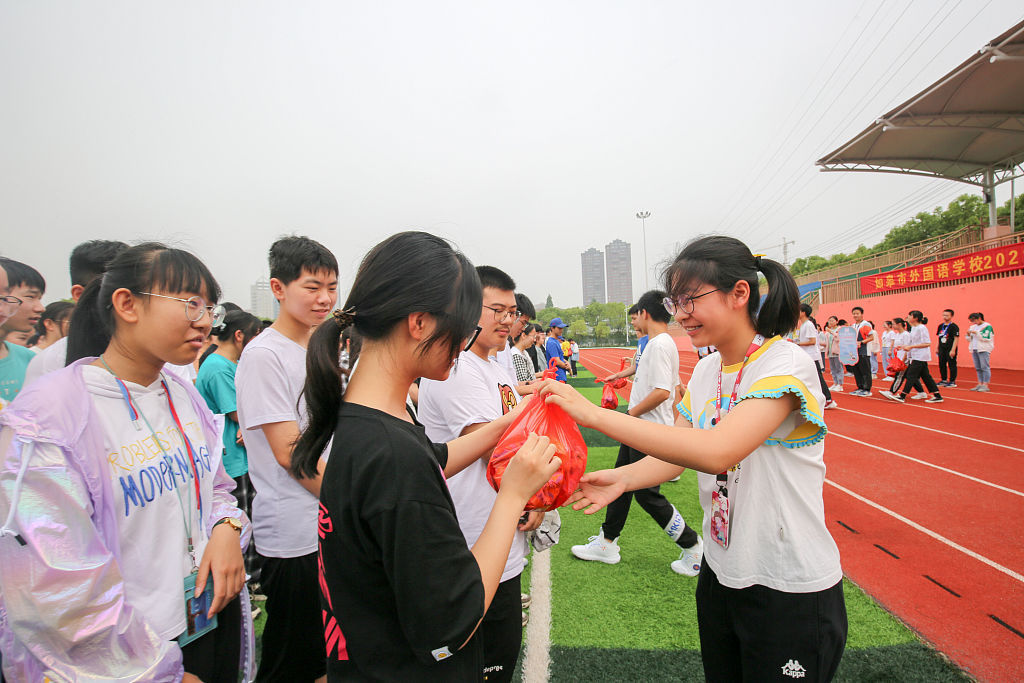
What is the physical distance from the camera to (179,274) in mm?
1591

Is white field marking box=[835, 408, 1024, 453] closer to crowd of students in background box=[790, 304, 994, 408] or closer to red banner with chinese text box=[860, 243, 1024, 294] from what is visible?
crowd of students in background box=[790, 304, 994, 408]

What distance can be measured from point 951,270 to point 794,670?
2276 cm

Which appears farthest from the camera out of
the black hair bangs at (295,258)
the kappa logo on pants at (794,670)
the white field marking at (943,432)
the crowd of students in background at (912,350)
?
the crowd of students in background at (912,350)

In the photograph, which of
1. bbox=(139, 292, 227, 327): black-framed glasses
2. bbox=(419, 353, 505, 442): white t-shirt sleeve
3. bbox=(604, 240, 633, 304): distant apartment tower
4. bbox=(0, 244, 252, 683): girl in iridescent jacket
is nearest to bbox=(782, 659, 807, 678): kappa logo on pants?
bbox=(419, 353, 505, 442): white t-shirt sleeve

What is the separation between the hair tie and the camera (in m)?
1.22

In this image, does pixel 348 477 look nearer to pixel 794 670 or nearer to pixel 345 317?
pixel 345 317

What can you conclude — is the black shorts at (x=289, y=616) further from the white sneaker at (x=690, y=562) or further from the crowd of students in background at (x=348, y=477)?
the white sneaker at (x=690, y=562)

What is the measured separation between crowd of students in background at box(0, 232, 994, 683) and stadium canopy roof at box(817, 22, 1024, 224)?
68.0ft

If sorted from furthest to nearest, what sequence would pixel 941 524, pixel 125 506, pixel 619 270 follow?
pixel 619 270 → pixel 941 524 → pixel 125 506

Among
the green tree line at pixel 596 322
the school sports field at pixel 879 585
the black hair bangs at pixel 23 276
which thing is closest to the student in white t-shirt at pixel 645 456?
the school sports field at pixel 879 585

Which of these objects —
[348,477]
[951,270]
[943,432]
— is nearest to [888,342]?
[951,270]

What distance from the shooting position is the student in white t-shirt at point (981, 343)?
38.6 feet

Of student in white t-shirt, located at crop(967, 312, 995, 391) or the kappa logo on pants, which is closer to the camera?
the kappa logo on pants

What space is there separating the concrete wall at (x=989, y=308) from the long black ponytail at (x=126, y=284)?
68.9 ft
